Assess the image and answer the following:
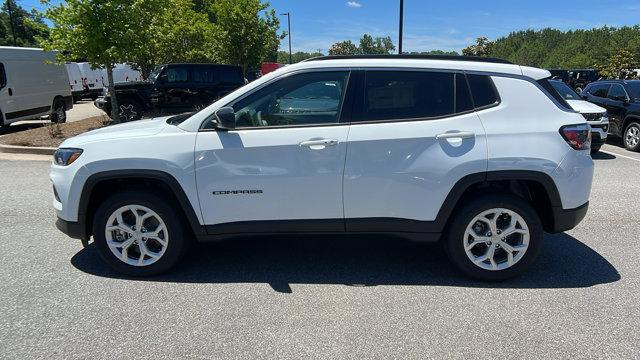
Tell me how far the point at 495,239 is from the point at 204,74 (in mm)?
13977

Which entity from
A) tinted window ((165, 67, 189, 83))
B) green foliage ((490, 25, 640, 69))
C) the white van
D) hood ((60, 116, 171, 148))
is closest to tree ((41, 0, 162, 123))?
the white van

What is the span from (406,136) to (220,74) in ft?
45.1

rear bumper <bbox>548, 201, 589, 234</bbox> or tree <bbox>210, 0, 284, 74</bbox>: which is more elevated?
tree <bbox>210, 0, 284, 74</bbox>

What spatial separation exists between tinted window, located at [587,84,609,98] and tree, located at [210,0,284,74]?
59.7ft

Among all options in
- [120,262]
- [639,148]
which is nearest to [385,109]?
[120,262]

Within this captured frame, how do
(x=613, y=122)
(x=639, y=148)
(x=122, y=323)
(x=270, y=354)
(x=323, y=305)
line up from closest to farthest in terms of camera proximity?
1. (x=270, y=354)
2. (x=122, y=323)
3. (x=323, y=305)
4. (x=639, y=148)
5. (x=613, y=122)

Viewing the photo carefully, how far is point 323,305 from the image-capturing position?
352cm

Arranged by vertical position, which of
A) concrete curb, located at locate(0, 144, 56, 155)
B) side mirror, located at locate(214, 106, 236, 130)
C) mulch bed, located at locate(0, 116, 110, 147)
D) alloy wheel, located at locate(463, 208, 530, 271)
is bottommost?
concrete curb, located at locate(0, 144, 56, 155)

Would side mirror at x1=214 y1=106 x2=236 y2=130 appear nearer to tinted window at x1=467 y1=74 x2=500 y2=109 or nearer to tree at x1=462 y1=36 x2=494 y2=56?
tinted window at x1=467 y1=74 x2=500 y2=109

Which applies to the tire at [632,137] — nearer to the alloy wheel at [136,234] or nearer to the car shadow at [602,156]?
the car shadow at [602,156]

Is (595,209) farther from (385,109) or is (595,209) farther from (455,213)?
(385,109)

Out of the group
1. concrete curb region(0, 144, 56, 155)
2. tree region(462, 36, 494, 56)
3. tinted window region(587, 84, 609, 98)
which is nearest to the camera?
concrete curb region(0, 144, 56, 155)

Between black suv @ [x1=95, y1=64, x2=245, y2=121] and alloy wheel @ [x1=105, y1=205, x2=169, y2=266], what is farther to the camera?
black suv @ [x1=95, y1=64, x2=245, y2=121]

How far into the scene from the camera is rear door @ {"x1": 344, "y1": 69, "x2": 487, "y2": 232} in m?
3.64
